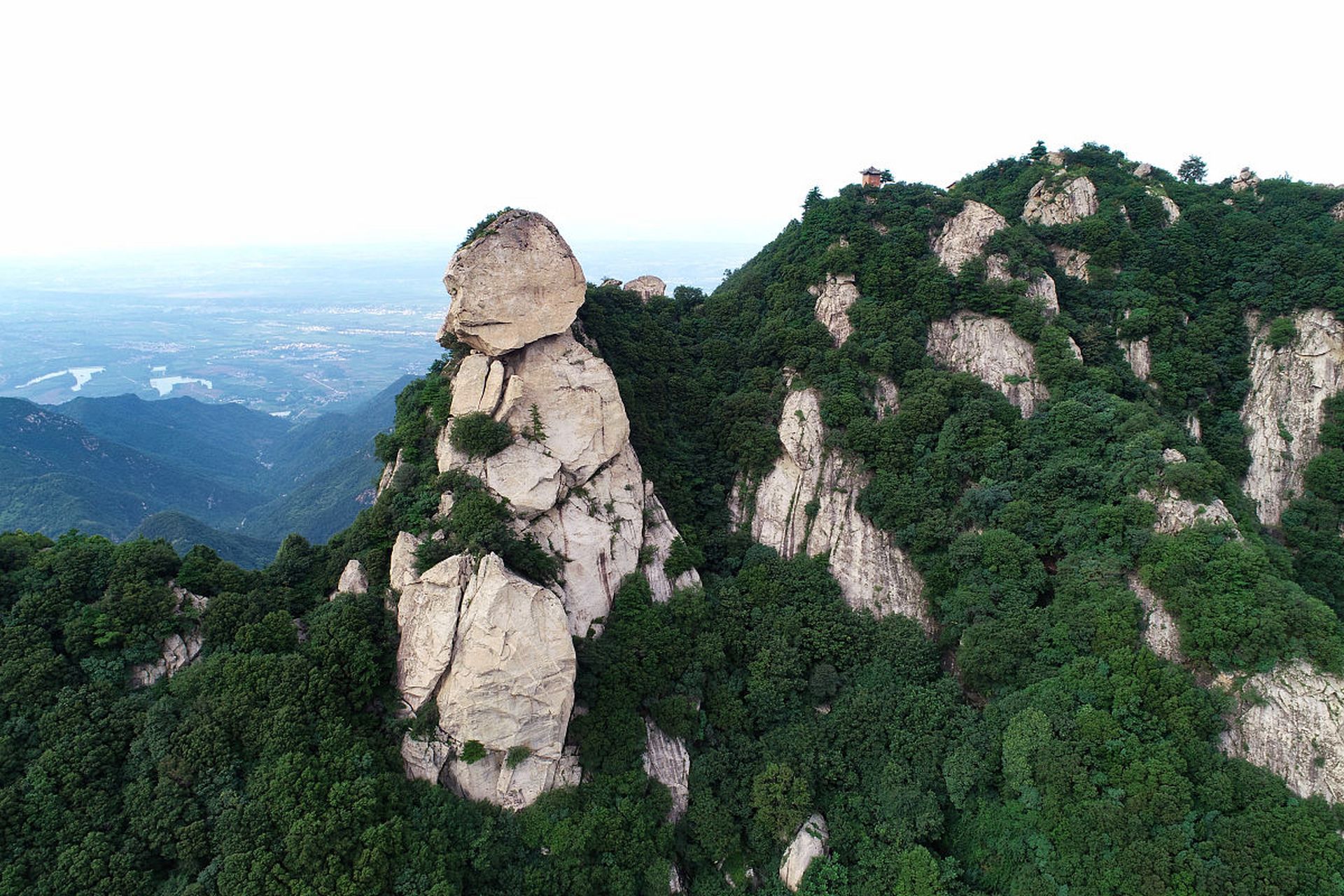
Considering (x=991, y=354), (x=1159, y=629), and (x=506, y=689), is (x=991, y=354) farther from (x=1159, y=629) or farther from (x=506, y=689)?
(x=506, y=689)

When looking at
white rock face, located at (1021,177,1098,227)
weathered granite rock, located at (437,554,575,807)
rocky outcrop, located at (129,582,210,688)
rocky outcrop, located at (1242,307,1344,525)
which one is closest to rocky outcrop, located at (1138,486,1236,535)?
rocky outcrop, located at (1242,307,1344,525)

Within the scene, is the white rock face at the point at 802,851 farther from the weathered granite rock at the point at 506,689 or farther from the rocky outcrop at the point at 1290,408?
the rocky outcrop at the point at 1290,408

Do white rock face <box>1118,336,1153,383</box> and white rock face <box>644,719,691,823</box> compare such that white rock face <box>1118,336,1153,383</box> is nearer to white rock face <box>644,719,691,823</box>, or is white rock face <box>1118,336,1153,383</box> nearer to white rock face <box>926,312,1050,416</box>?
white rock face <box>926,312,1050,416</box>

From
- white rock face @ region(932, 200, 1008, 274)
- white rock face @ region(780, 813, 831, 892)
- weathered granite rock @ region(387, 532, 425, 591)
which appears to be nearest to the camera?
white rock face @ region(780, 813, 831, 892)

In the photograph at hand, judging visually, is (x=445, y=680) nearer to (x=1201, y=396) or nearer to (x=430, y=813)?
(x=430, y=813)

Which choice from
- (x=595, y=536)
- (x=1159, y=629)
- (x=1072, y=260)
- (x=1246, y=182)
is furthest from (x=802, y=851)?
(x=1246, y=182)
